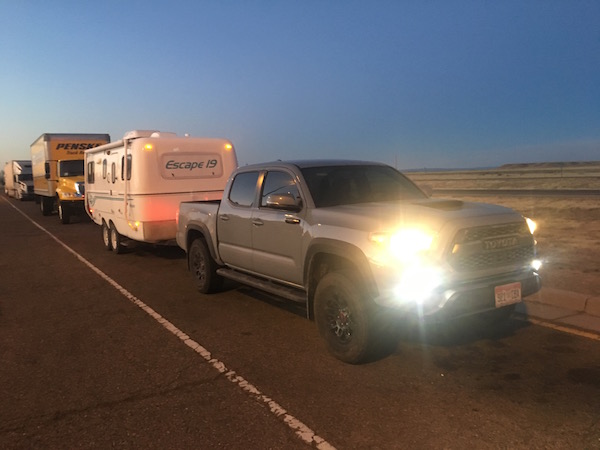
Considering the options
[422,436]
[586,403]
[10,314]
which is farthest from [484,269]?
[10,314]

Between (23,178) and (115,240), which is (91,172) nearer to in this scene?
(115,240)

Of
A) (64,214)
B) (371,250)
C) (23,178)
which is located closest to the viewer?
(371,250)

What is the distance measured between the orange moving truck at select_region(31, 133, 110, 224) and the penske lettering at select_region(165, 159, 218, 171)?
1109 centimetres

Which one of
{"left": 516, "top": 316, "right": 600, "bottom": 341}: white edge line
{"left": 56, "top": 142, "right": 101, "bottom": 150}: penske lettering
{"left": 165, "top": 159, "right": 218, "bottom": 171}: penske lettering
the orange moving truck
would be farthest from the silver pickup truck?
{"left": 56, "top": 142, "right": 101, "bottom": 150}: penske lettering

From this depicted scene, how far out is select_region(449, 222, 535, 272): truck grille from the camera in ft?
14.2

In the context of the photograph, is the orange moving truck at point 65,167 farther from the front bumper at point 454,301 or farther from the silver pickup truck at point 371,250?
the front bumper at point 454,301

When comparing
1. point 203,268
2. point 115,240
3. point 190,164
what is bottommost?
point 115,240

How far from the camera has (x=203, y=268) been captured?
761cm

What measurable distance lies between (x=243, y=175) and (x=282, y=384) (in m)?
3.26

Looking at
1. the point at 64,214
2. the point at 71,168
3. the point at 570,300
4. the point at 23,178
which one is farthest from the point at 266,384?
the point at 23,178

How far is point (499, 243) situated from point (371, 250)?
1.17 metres

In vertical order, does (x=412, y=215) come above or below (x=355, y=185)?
below

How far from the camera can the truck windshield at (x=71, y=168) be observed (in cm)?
2025

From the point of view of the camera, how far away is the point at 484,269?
4434mm
